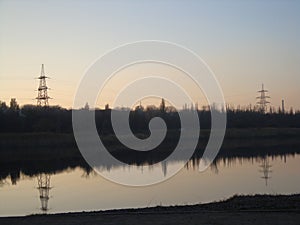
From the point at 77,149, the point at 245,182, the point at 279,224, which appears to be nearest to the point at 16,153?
the point at 77,149

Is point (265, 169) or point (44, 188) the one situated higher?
point (265, 169)

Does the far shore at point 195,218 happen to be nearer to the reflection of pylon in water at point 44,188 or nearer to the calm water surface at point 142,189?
the calm water surface at point 142,189

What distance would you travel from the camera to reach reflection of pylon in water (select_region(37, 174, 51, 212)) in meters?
15.4

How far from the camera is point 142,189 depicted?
18188mm

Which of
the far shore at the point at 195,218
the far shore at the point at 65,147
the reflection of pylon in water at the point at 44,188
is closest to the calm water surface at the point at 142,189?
the reflection of pylon in water at the point at 44,188

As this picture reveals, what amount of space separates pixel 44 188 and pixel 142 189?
4451mm

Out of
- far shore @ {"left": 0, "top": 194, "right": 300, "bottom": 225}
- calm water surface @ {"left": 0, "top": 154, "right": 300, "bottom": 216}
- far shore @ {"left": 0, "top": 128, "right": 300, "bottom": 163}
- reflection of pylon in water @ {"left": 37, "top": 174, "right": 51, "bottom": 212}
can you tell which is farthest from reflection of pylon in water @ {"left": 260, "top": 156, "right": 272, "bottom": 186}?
far shore @ {"left": 0, "top": 194, "right": 300, "bottom": 225}

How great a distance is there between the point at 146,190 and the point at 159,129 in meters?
21.4

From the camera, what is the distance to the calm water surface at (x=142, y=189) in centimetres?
Result: 1498

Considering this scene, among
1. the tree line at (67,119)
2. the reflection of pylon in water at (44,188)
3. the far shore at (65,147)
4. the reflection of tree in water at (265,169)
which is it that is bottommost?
the reflection of pylon in water at (44,188)

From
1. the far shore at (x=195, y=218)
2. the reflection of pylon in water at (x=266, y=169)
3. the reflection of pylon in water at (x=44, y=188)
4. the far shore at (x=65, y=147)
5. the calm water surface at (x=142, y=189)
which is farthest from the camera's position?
the far shore at (x=65, y=147)

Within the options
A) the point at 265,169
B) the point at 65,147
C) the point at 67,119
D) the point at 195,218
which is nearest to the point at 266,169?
the point at 265,169

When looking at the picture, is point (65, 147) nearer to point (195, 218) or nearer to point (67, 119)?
point (67, 119)

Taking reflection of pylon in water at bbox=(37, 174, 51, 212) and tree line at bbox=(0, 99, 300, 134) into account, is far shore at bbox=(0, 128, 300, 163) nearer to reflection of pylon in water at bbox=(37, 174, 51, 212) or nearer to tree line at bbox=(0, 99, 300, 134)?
tree line at bbox=(0, 99, 300, 134)
